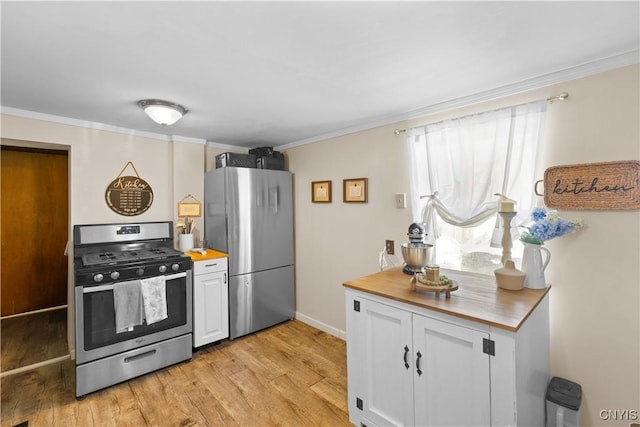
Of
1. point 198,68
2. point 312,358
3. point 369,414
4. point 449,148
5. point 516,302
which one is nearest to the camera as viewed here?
point 516,302

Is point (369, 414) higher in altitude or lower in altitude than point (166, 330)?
lower

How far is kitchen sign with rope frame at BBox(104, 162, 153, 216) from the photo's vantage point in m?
2.76

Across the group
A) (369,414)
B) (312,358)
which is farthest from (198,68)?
(312,358)

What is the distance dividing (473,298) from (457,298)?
0.09 metres

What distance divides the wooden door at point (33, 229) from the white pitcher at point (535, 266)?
523 cm

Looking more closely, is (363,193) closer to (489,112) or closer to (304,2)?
(489,112)

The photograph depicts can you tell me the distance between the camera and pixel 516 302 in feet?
4.92

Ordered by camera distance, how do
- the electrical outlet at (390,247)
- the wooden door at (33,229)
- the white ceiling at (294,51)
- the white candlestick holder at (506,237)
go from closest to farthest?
the white ceiling at (294,51), the white candlestick holder at (506,237), the electrical outlet at (390,247), the wooden door at (33,229)

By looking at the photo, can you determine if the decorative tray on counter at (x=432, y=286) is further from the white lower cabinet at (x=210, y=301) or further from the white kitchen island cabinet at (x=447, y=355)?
the white lower cabinet at (x=210, y=301)

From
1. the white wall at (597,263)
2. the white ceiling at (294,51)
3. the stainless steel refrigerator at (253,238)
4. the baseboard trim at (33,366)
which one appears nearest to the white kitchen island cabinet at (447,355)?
the white wall at (597,263)

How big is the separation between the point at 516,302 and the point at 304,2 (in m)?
1.74

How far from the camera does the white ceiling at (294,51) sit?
3.79ft

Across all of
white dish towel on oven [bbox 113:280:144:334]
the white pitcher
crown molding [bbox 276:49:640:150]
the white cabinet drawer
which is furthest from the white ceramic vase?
the white pitcher

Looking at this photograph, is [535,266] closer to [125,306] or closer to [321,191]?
[321,191]
